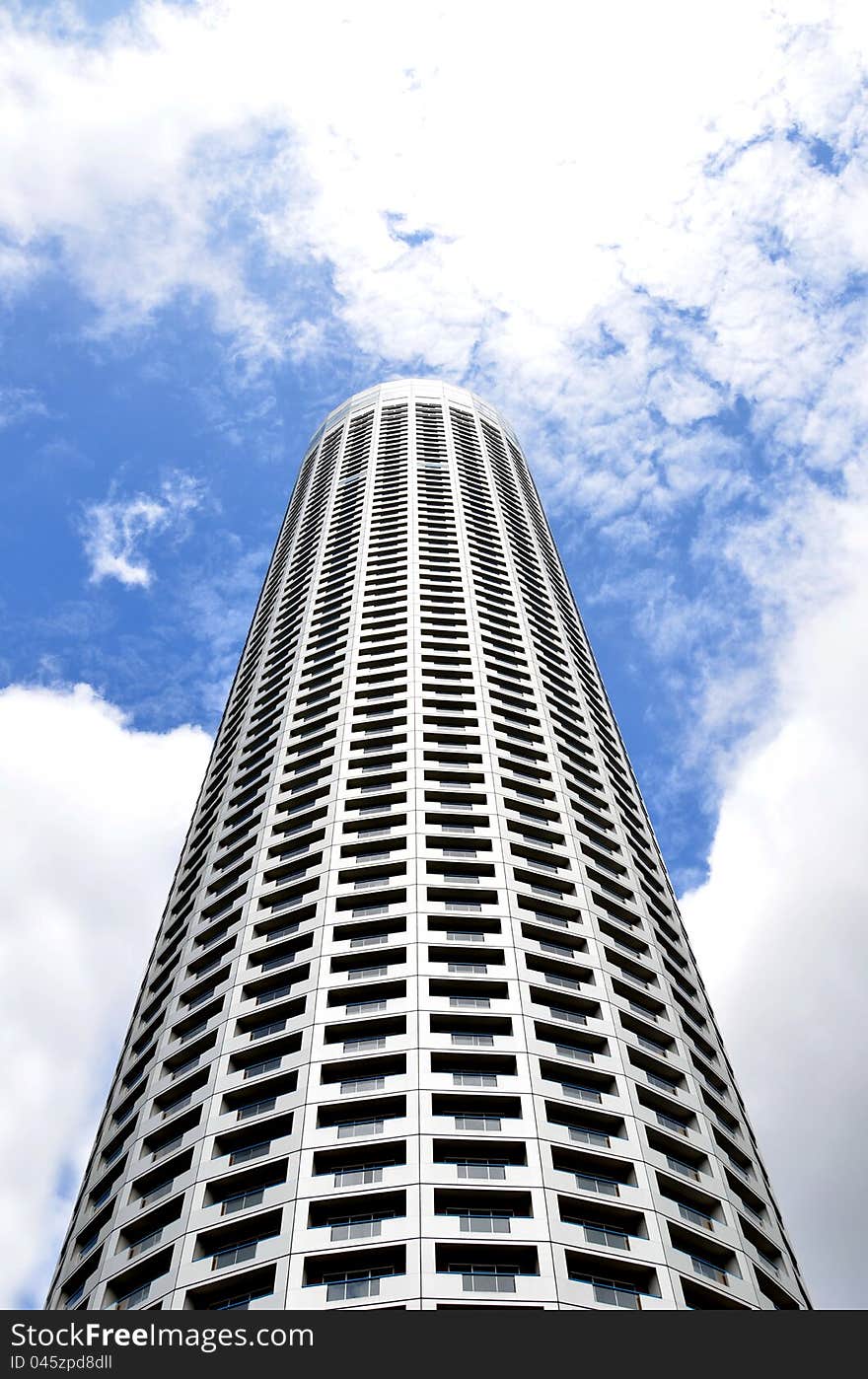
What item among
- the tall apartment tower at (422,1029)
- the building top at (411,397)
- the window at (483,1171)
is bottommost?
the window at (483,1171)

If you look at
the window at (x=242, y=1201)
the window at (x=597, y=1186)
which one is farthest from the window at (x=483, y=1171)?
the window at (x=242, y=1201)

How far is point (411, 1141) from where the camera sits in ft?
122

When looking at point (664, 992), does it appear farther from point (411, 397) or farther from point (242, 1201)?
point (411, 397)

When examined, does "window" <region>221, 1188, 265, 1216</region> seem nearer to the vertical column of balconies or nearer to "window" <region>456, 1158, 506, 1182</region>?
"window" <region>456, 1158, 506, 1182</region>

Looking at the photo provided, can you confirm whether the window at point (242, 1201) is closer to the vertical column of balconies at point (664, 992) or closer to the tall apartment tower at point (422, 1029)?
the tall apartment tower at point (422, 1029)

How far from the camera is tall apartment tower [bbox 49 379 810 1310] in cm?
3550

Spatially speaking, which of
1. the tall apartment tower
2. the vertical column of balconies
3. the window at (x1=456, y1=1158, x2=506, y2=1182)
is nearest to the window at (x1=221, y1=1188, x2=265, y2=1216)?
the tall apartment tower

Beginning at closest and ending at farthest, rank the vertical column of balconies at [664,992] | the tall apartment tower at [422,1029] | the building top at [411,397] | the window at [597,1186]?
1. the tall apartment tower at [422,1029]
2. the window at [597,1186]
3. the vertical column of balconies at [664,992]
4. the building top at [411,397]

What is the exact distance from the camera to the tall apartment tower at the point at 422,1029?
35500 millimetres

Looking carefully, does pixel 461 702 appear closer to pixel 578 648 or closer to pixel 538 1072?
pixel 578 648

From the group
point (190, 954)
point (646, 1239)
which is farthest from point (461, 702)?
point (646, 1239)

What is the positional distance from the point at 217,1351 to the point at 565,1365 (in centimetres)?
708

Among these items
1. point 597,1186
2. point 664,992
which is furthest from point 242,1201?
point 664,992

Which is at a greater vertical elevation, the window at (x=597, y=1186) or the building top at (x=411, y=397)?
the building top at (x=411, y=397)
